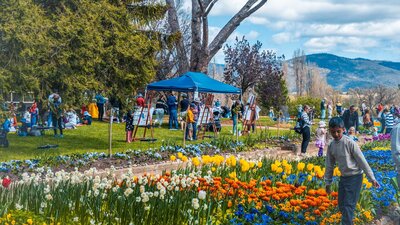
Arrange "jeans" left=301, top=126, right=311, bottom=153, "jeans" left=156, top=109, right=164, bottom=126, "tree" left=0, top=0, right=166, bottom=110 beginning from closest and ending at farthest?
"tree" left=0, top=0, right=166, bottom=110, "jeans" left=301, top=126, right=311, bottom=153, "jeans" left=156, top=109, right=164, bottom=126

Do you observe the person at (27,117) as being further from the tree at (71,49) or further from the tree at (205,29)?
the tree at (205,29)

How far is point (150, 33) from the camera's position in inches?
987

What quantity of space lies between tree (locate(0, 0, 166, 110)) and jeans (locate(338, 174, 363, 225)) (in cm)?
783

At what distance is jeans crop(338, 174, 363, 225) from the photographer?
6.73 m

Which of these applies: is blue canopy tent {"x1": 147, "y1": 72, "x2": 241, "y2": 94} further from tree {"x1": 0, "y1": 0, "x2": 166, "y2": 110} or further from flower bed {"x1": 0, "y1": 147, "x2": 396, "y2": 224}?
flower bed {"x1": 0, "y1": 147, "x2": 396, "y2": 224}

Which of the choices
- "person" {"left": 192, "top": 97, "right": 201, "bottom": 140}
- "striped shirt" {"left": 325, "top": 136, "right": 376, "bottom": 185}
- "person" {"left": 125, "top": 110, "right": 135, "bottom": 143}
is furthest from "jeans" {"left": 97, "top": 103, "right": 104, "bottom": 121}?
"striped shirt" {"left": 325, "top": 136, "right": 376, "bottom": 185}

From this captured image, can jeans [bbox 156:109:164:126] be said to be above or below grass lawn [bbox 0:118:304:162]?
above

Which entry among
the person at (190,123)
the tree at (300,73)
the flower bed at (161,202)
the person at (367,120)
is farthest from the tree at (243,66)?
the tree at (300,73)

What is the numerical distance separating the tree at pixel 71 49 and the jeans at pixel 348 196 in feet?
25.7

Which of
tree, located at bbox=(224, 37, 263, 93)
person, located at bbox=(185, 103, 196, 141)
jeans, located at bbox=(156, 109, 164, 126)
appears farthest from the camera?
tree, located at bbox=(224, 37, 263, 93)

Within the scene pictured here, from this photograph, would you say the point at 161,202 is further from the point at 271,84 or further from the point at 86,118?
the point at 271,84

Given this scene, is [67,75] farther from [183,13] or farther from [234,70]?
[183,13]

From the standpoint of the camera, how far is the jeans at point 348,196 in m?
6.73

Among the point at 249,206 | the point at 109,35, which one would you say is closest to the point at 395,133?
the point at 249,206
